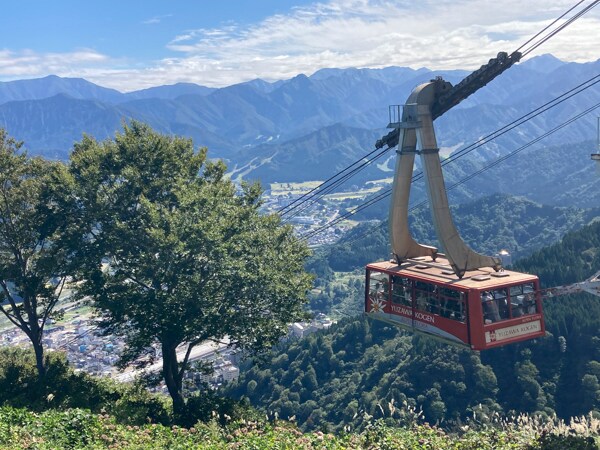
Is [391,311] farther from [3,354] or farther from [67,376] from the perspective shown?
[3,354]

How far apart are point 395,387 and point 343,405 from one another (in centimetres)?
1216

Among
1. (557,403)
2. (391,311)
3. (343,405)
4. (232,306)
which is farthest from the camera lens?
(343,405)

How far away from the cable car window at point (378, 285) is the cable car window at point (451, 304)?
3530mm

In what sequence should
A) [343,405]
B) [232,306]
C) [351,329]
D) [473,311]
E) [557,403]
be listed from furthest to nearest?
[351,329], [343,405], [557,403], [232,306], [473,311]

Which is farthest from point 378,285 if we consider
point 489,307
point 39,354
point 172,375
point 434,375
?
point 434,375

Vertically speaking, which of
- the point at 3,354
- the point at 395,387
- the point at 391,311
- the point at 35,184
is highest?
the point at 35,184

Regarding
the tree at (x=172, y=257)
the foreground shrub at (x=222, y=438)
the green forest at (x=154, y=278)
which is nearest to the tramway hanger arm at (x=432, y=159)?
the green forest at (x=154, y=278)

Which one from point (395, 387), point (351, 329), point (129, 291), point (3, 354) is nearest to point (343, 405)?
point (395, 387)

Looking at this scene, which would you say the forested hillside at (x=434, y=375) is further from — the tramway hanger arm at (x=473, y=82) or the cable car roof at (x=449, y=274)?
the tramway hanger arm at (x=473, y=82)

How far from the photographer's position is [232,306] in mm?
28500

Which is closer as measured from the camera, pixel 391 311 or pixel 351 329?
pixel 391 311

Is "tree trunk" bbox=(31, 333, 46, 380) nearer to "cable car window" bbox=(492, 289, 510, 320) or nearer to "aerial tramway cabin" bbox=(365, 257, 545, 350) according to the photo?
"aerial tramway cabin" bbox=(365, 257, 545, 350)

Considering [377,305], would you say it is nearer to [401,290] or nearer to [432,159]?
[401,290]

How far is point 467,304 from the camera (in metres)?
21.9
